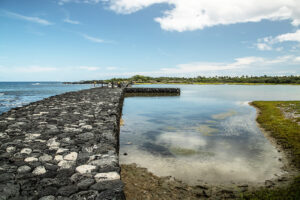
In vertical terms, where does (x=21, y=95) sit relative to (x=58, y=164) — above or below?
below

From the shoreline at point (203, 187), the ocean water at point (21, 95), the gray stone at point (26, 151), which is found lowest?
the shoreline at point (203, 187)

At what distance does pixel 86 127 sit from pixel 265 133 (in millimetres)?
10191

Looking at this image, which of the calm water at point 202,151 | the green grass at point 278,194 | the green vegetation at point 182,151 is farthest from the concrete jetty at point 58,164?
the green grass at point 278,194

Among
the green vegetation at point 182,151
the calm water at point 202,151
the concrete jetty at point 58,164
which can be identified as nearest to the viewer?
the concrete jetty at point 58,164

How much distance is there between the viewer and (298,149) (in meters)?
8.10

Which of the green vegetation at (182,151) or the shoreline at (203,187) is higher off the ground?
the green vegetation at (182,151)

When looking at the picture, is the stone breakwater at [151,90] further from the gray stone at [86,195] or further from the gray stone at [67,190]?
the gray stone at [86,195]

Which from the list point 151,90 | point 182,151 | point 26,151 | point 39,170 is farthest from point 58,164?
point 151,90

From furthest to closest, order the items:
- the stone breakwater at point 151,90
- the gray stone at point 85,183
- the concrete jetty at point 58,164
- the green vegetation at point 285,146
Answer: the stone breakwater at point 151,90 < the green vegetation at point 285,146 < the gray stone at point 85,183 < the concrete jetty at point 58,164

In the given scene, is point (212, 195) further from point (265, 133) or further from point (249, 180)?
point (265, 133)

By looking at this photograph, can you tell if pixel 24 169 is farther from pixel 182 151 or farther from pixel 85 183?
pixel 182 151

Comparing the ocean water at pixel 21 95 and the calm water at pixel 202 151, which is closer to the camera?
the calm water at pixel 202 151

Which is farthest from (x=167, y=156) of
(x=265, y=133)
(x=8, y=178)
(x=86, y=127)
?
(x=265, y=133)

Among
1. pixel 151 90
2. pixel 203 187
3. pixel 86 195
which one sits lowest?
pixel 203 187
